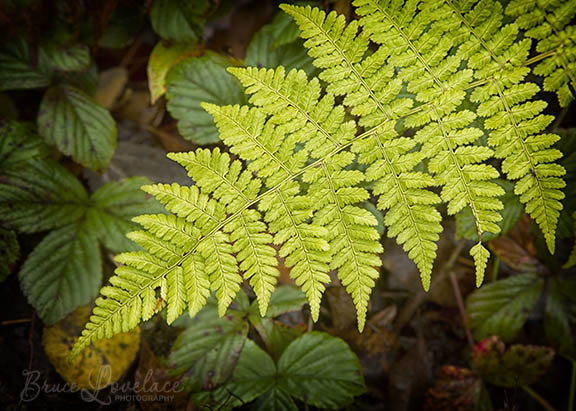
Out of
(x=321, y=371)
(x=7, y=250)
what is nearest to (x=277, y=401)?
(x=321, y=371)

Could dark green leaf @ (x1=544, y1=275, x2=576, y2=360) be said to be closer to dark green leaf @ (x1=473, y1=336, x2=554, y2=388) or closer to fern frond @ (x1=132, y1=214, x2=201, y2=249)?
Answer: dark green leaf @ (x1=473, y1=336, x2=554, y2=388)

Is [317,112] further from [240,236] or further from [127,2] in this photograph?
[127,2]

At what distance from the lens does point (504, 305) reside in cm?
220

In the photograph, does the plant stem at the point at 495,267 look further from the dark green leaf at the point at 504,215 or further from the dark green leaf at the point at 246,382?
the dark green leaf at the point at 246,382

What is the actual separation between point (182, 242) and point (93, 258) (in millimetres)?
844

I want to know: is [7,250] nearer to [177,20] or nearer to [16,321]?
[16,321]

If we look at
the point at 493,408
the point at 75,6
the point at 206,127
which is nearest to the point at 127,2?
the point at 75,6

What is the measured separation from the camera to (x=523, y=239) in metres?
2.20

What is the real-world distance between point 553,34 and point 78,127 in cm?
215

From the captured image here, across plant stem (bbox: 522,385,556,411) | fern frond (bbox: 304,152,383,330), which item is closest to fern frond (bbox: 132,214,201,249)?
fern frond (bbox: 304,152,383,330)

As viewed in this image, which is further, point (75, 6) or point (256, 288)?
point (75, 6)

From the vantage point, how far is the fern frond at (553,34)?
49.2 inches

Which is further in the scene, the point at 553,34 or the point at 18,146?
the point at 18,146

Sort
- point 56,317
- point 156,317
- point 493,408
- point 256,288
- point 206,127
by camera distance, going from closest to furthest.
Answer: point 256,288, point 56,317, point 206,127, point 156,317, point 493,408
